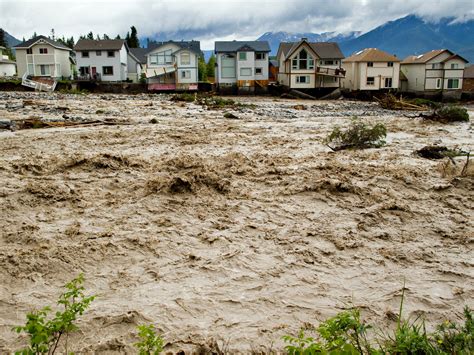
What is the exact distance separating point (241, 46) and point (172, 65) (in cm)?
988

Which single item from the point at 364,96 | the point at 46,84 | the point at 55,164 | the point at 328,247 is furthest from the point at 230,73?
the point at 328,247

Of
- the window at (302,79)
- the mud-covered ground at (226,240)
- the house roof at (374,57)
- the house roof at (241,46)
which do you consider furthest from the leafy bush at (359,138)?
the house roof at (241,46)

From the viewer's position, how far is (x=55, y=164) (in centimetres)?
1062

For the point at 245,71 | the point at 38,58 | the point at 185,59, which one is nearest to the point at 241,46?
the point at 245,71

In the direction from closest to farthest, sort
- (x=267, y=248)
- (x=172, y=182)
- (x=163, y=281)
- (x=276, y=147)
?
(x=163, y=281) → (x=267, y=248) → (x=172, y=182) → (x=276, y=147)

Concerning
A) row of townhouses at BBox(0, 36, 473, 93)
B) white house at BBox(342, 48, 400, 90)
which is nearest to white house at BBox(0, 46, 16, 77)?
row of townhouses at BBox(0, 36, 473, 93)

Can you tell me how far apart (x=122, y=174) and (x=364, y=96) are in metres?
48.4

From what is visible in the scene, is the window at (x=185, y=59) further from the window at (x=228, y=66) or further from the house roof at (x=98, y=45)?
the house roof at (x=98, y=45)

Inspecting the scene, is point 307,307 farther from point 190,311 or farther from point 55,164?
point 55,164

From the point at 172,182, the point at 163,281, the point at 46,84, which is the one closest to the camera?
A: the point at 163,281

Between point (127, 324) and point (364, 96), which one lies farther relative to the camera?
point (364, 96)

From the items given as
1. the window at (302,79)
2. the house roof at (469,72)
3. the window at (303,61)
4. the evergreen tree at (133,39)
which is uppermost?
the evergreen tree at (133,39)

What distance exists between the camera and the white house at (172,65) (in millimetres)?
59841

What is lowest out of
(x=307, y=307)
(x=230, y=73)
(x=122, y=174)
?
(x=307, y=307)
